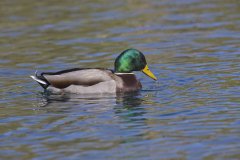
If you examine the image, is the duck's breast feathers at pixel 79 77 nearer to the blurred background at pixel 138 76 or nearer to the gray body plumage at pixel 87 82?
the gray body plumage at pixel 87 82

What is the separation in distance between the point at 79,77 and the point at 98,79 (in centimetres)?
34

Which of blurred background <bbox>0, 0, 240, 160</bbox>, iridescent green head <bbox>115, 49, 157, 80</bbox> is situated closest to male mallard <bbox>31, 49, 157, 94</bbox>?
iridescent green head <bbox>115, 49, 157, 80</bbox>

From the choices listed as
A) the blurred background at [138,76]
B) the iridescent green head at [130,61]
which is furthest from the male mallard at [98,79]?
the blurred background at [138,76]

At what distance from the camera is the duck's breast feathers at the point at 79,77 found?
14.3m

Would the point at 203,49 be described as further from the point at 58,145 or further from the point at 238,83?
the point at 58,145

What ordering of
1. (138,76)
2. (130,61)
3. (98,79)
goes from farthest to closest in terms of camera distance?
(138,76) < (130,61) < (98,79)

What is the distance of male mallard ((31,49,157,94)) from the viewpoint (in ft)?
46.9

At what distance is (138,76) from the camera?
16109 mm

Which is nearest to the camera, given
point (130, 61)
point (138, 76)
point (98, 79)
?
point (98, 79)

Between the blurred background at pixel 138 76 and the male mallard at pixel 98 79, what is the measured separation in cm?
26

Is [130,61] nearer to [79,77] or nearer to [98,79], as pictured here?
[98,79]

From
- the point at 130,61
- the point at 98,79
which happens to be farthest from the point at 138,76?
the point at 98,79

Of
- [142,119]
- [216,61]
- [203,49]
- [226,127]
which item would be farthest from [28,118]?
[203,49]

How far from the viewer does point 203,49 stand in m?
17.7
